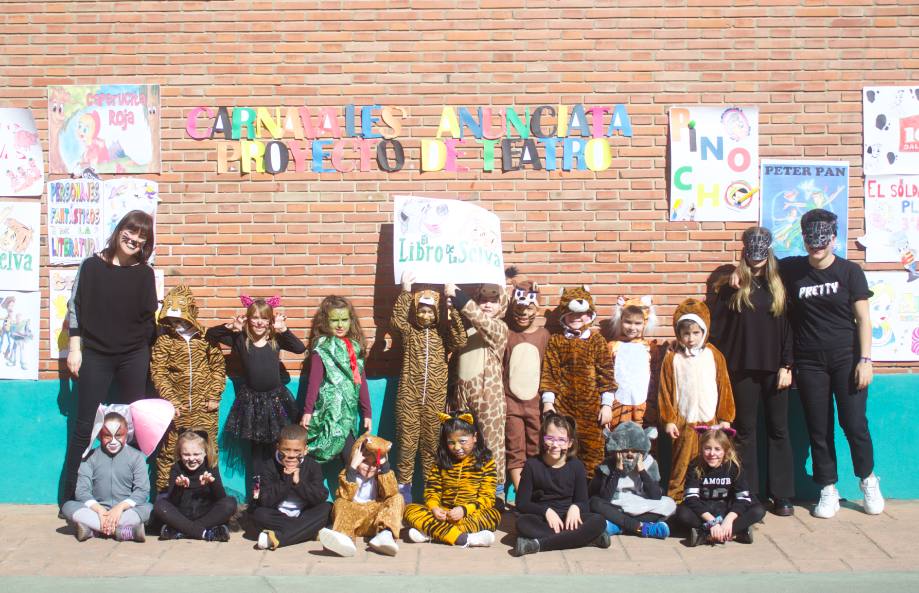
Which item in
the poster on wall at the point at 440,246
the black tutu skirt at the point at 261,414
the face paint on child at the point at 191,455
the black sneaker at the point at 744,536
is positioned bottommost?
the black sneaker at the point at 744,536

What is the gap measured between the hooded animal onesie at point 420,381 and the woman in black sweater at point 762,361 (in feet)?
6.73

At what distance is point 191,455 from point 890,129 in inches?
228

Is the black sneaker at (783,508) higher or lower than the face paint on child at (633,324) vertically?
lower

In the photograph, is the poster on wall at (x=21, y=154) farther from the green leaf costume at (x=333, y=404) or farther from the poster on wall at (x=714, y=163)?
the poster on wall at (x=714, y=163)

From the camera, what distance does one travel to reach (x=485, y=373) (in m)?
7.14

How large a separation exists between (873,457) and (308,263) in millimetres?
4537

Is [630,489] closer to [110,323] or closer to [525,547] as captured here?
[525,547]

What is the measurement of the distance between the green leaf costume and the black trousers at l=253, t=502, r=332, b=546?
65 centimetres

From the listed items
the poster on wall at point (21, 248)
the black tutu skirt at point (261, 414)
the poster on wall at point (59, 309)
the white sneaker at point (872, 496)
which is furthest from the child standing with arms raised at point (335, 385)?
the white sneaker at point (872, 496)

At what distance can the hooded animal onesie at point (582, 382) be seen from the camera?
7.10m

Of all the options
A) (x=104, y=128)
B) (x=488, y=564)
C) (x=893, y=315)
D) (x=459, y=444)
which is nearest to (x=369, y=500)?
(x=459, y=444)

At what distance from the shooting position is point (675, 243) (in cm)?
768

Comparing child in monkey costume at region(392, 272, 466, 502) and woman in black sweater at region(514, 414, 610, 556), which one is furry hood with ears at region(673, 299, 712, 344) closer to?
woman in black sweater at region(514, 414, 610, 556)

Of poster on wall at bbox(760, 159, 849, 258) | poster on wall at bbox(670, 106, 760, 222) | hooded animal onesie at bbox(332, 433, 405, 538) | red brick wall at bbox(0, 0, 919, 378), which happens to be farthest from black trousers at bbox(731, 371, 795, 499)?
hooded animal onesie at bbox(332, 433, 405, 538)
